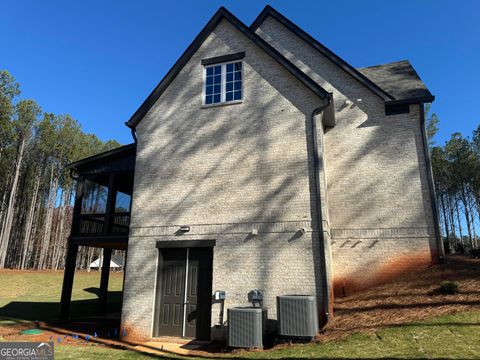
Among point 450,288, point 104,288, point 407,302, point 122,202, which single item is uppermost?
point 122,202

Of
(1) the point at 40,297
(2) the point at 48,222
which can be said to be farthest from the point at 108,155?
(2) the point at 48,222

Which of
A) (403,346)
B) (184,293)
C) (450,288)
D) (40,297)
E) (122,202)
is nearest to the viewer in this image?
(403,346)

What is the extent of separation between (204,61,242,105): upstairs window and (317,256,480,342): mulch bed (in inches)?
290

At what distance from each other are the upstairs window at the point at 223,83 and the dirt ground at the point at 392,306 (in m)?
7.39

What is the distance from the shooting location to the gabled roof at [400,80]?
489 inches

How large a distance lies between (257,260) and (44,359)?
212 inches

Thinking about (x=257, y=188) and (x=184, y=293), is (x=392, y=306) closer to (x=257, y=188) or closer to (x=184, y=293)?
(x=257, y=188)

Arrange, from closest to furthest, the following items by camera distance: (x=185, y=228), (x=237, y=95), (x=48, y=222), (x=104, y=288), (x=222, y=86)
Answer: (x=185, y=228) → (x=237, y=95) → (x=222, y=86) → (x=104, y=288) → (x=48, y=222)

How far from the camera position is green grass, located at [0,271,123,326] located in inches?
582

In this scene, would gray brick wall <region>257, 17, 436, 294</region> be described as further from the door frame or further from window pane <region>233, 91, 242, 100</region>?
the door frame

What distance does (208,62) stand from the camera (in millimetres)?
11953

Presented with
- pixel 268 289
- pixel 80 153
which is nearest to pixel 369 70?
pixel 268 289

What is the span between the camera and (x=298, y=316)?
7988mm

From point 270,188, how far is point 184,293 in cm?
406
